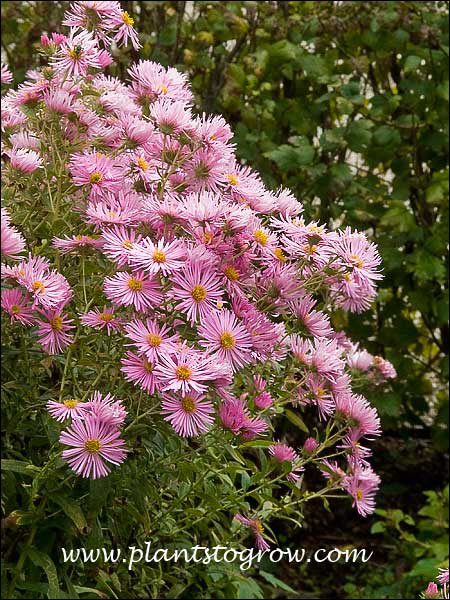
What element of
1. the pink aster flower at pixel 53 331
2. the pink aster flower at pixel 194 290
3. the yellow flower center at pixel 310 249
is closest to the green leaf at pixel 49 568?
the pink aster flower at pixel 53 331

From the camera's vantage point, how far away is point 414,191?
3238mm

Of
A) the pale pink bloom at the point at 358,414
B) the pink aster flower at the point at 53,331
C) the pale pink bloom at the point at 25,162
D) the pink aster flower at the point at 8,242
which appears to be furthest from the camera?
the pale pink bloom at the point at 358,414

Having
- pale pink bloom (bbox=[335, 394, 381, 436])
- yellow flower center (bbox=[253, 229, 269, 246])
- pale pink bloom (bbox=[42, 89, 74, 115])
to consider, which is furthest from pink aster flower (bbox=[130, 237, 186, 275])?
pale pink bloom (bbox=[335, 394, 381, 436])

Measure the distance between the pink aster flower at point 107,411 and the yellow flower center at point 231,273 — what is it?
0.19 meters

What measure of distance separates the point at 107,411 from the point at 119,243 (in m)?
0.19

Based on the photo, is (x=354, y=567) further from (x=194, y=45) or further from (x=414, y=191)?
(x=194, y=45)

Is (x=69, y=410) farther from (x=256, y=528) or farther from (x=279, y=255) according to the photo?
(x=256, y=528)

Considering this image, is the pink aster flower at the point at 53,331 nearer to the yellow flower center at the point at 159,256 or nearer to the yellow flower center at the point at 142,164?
the yellow flower center at the point at 159,256

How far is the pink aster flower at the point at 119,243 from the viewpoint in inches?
44.3

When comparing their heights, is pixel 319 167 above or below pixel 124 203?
above

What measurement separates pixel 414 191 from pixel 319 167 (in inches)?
20.2

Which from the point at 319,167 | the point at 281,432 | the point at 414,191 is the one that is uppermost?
the point at 414,191

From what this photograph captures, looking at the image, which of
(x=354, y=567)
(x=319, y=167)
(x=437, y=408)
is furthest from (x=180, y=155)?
(x=437, y=408)

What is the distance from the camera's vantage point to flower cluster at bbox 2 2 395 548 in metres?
1.09
